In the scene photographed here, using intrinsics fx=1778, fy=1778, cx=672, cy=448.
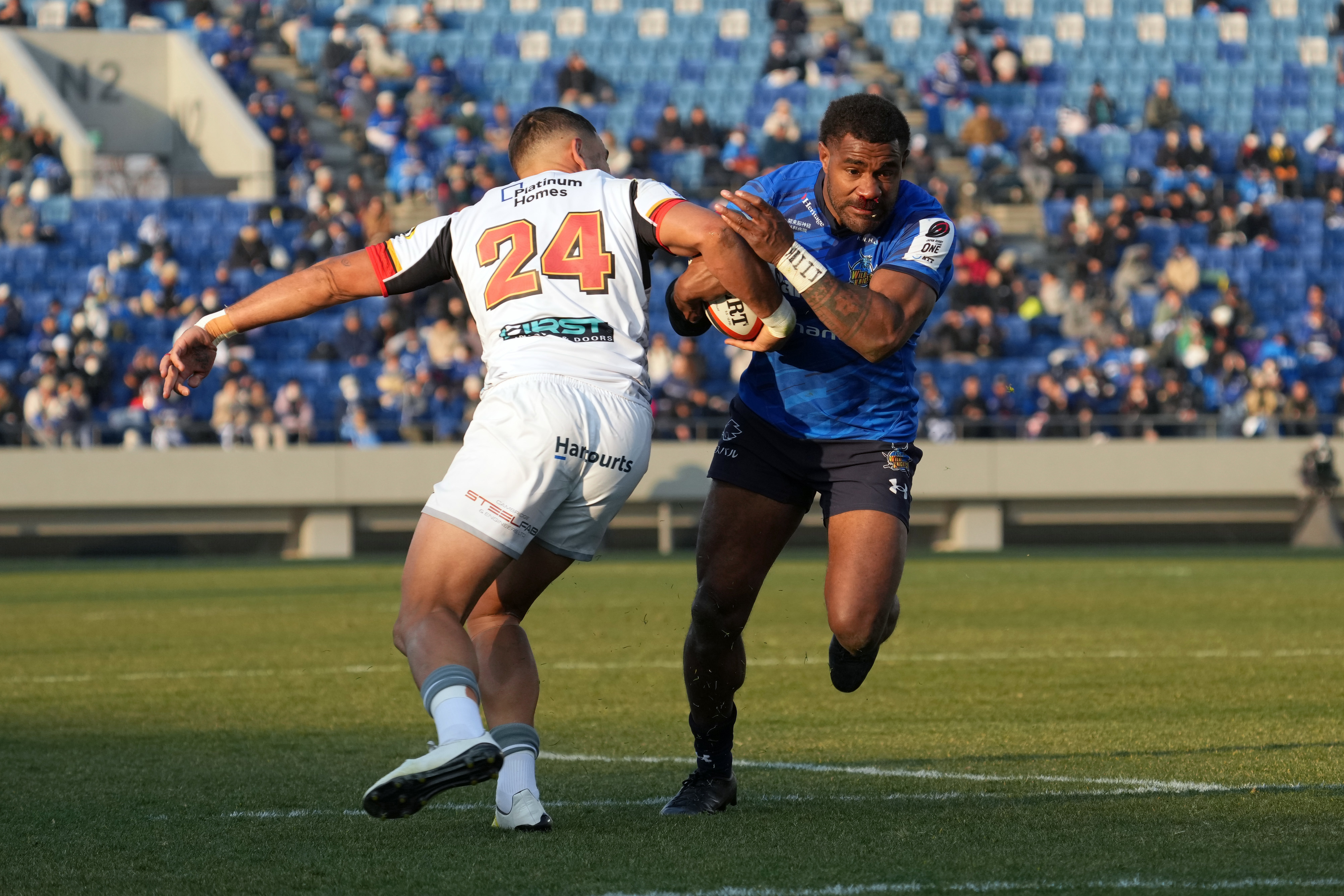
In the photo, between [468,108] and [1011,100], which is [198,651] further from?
[1011,100]

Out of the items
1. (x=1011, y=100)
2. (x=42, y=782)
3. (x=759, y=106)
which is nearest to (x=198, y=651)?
(x=42, y=782)

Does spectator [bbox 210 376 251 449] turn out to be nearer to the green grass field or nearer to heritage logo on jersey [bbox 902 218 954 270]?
the green grass field

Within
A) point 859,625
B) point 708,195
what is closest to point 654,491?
point 708,195

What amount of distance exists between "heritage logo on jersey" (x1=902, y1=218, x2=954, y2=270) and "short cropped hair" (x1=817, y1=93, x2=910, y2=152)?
0.26m

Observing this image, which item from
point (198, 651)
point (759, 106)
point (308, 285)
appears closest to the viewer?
point (308, 285)

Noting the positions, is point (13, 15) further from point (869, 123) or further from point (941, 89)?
point (869, 123)

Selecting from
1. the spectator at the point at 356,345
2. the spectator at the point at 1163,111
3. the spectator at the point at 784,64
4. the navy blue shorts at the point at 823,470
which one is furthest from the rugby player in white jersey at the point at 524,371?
the spectator at the point at 1163,111

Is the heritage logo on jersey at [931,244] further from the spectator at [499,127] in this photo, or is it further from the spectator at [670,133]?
the spectator at [670,133]

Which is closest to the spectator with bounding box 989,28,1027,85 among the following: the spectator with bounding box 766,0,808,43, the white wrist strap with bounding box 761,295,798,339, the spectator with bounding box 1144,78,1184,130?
the spectator with bounding box 1144,78,1184,130

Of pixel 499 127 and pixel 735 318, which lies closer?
pixel 735 318

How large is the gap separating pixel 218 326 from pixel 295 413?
58.2ft

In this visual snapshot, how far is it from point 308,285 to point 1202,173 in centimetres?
2556

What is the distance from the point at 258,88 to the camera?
1127 inches

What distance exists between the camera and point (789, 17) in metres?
31.0
